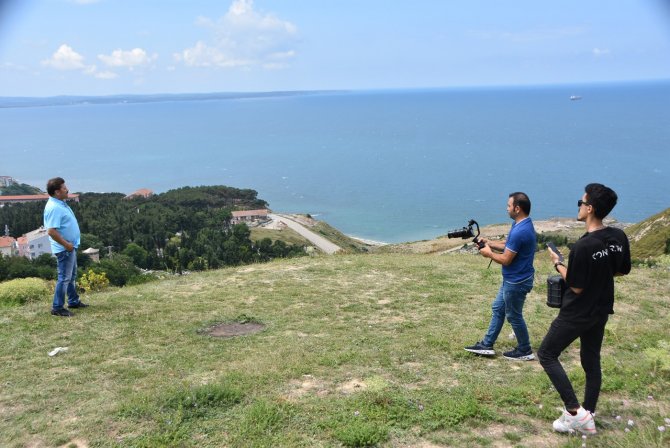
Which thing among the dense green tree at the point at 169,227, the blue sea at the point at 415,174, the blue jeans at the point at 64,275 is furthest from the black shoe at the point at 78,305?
the blue sea at the point at 415,174

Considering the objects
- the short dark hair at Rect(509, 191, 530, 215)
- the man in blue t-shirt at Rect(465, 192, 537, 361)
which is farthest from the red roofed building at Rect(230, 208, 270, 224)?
the short dark hair at Rect(509, 191, 530, 215)

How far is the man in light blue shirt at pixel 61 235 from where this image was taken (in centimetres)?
795

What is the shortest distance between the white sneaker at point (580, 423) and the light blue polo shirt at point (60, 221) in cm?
742

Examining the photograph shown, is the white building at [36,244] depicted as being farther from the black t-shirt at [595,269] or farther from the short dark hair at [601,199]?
the short dark hair at [601,199]

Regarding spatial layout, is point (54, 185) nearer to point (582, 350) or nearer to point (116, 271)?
point (582, 350)

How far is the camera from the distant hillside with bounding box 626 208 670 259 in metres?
30.4

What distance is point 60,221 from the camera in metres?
8.02

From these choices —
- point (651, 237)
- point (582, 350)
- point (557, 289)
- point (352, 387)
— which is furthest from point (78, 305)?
A: point (651, 237)

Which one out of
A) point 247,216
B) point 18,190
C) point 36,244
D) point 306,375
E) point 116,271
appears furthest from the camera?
point 18,190

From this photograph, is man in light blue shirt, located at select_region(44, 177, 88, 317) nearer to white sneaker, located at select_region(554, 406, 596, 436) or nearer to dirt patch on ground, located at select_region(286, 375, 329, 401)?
dirt patch on ground, located at select_region(286, 375, 329, 401)

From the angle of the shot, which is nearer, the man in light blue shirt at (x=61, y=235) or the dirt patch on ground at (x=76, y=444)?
the dirt patch on ground at (x=76, y=444)

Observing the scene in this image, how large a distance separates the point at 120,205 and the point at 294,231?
39.0m

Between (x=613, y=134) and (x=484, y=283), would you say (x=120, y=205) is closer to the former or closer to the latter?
(x=484, y=283)

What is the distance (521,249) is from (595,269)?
66.1 inches
